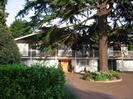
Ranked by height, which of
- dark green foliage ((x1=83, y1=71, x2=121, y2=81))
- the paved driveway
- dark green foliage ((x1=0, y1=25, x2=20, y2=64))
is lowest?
the paved driveway

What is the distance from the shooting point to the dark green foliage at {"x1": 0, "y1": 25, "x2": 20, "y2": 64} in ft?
69.2

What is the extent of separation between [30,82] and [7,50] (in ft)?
22.6

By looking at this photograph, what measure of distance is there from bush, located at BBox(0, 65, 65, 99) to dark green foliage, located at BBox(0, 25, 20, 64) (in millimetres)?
5878

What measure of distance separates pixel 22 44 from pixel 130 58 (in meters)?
19.8

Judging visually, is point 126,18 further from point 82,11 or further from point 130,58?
point 130,58

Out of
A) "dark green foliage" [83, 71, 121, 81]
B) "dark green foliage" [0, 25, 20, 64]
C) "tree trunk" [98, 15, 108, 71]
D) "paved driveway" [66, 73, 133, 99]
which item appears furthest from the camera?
"tree trunk" [98, 15, 108, 71]

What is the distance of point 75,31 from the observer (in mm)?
44594

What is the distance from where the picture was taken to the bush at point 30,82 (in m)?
14.8

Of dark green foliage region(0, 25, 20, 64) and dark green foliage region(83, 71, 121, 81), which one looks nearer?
dark green foliage region(0, 25, 20, 64)

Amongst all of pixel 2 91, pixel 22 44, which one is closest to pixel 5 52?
pixel 2 91

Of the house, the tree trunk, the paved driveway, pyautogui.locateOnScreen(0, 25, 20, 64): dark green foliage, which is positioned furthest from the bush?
the house

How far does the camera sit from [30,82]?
582 inches

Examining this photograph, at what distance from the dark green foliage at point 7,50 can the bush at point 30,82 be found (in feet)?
19.3

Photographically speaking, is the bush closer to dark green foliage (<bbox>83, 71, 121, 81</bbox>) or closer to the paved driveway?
the paved driveway
